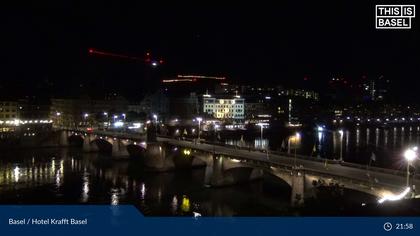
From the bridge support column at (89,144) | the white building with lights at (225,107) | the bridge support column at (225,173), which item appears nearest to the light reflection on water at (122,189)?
the bridge support column at (225,173)

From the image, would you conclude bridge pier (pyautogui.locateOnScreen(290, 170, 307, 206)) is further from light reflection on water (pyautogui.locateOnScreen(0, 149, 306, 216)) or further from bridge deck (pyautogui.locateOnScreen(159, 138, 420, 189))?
light reflection on water (pyautogui.locateOnScreen(0, 149, 306, 216))

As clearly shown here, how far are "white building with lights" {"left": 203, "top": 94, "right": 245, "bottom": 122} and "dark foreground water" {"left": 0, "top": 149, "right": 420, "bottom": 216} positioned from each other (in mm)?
62798

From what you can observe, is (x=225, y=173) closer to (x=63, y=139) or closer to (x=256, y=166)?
(x=256, y=166)

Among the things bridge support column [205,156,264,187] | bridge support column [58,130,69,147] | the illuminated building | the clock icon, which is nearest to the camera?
the clock icon

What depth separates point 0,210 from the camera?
28.7ft

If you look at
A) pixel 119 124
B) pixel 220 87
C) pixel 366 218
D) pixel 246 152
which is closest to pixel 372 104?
pixel 220 87

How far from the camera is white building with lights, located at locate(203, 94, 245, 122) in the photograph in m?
113

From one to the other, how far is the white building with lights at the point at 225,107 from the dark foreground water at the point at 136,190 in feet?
206

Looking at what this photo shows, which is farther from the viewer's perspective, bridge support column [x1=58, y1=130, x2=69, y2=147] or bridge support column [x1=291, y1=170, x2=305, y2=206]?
bridge support column [x1=58, y1=130, x2=69, y2=147]

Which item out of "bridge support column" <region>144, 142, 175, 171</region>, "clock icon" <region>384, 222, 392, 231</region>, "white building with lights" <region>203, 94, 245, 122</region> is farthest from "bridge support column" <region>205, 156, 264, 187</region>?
"white building with lights" <region>203, 94, 245, 122</region>

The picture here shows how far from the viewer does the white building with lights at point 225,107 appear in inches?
4449

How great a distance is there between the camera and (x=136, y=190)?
121ft

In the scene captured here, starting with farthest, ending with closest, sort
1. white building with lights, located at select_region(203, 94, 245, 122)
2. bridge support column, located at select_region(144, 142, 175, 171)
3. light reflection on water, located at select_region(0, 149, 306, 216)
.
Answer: white building with lights, located at select_region(203, 94, 245, 122) → bridge support column, located at select_region(144, 142, 175, 171) → light reflection on water, located at select_region(0, 149, 306, 216)

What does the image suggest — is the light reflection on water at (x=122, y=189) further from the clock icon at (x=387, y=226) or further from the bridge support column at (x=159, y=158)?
the clock icon at (x=387, y=226)
